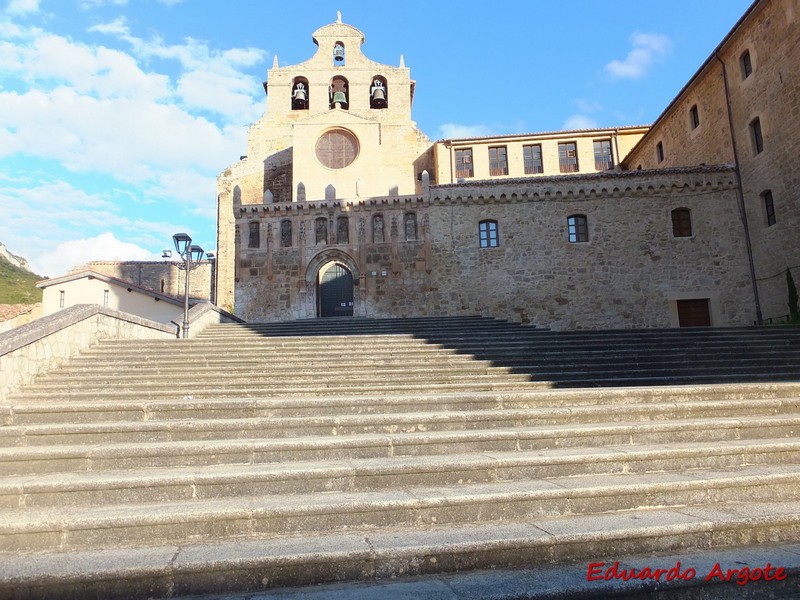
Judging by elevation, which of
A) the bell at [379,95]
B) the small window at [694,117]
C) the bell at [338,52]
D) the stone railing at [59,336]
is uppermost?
the bell at [338,52]

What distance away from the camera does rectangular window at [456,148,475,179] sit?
29688 mm

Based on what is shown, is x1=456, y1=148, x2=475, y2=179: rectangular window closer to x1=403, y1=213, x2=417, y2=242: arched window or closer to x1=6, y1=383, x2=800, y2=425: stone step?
x1=403, y1=213, x2=417, y2=242: arched window

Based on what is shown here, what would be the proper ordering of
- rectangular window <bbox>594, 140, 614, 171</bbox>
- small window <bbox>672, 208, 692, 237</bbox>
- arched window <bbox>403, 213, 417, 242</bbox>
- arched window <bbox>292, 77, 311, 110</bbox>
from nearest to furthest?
small window <bbox>672, 208, 692, 237</bbox>, arched window <bbox>403, 213, 417, 242</bbox>, rectangular window <bbox>594, 140, 614, 171</bbox>, arched window <bbox>292, 77, 311, 110</bbox>

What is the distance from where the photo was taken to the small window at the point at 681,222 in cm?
2090

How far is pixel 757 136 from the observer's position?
18328mm

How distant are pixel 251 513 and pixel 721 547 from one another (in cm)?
352

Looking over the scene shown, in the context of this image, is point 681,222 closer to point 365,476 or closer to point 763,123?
point 763,123

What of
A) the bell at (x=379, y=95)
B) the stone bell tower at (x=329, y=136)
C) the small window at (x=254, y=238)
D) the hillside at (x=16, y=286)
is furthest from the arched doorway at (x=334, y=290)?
the hillside at (x=16, y=286)

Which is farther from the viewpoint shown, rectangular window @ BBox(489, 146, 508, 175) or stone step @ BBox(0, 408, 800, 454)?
rectangular window @ BBox(489, 146, 508, 175)

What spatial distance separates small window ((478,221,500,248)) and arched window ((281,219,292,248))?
26.9 ft

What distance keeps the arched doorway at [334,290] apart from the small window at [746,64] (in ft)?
55.0

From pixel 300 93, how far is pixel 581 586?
35.3 meters

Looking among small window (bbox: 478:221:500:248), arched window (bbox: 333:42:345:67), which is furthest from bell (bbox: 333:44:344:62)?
small window (bbox: 478:221:500:248)

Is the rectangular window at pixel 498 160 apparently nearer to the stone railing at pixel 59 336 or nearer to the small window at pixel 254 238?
the small window at pixel 254 238
